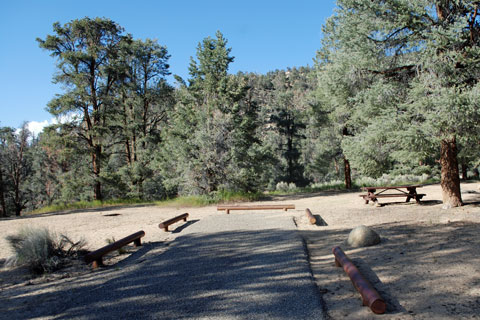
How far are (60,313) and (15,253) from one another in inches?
130

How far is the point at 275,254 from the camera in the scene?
5250 millimetres

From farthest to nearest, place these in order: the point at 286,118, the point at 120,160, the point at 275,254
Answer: the point at 120,160 < the point at 286,118 < the point at 275,254

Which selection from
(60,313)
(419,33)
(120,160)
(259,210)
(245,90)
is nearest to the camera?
(60,313)

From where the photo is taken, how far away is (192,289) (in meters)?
3.86

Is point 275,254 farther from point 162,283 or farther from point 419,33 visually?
point 419,33

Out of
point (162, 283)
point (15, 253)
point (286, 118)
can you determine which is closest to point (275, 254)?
point (162, 283)

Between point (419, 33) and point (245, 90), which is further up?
point (245, 90)

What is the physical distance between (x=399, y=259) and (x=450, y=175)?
Result: 5132mm

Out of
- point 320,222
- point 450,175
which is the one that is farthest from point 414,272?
point 450,175

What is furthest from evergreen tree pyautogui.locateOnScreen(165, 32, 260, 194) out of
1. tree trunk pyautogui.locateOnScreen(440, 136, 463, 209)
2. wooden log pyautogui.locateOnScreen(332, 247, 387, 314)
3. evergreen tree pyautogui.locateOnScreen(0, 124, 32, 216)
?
evergreen tree pyautogui.locateOnScreen(0, 124, 32, 216)

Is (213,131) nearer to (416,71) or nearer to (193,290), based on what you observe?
(416,71)

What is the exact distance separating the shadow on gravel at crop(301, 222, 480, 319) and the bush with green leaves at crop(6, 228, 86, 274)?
465cm

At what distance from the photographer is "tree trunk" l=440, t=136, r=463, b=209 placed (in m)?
8.55

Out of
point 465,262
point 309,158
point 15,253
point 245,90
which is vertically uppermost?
point 245,90
